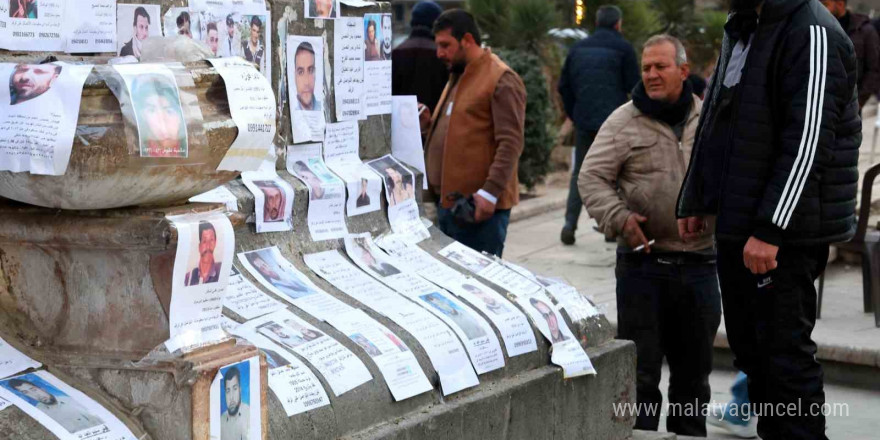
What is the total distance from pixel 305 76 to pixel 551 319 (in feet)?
3.80

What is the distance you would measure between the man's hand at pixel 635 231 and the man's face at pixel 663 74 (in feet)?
1.59

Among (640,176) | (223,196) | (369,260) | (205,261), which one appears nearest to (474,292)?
(369,260)

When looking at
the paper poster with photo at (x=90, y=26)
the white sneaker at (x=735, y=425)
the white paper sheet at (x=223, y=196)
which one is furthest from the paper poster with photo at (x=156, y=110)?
the white sneaker at (x=735, y=425)

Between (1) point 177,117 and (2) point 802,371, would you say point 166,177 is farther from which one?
(2) point 802,371

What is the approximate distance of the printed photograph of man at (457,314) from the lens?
410 centimetres

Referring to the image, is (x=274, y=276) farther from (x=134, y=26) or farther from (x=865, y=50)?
(x=865, y=50)

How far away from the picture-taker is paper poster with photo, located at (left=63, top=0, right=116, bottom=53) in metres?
3.31

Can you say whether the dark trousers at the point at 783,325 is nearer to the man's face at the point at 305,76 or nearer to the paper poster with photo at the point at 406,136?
the paper poster with photo at the point at 406,136

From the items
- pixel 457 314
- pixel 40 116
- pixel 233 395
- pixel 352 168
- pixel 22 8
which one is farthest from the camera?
pixel 352 168

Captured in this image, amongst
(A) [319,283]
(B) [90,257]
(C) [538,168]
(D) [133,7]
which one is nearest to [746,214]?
(A) [319,283]

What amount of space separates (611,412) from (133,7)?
7.24 ft

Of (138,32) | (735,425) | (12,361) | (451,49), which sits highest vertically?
(138,32)

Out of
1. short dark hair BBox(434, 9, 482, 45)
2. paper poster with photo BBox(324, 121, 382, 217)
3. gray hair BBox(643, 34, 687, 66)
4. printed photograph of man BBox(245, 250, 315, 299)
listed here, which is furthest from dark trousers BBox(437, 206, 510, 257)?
printed photograph of man BBox(245, 250, 315, 299)

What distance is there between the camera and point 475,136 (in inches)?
245
